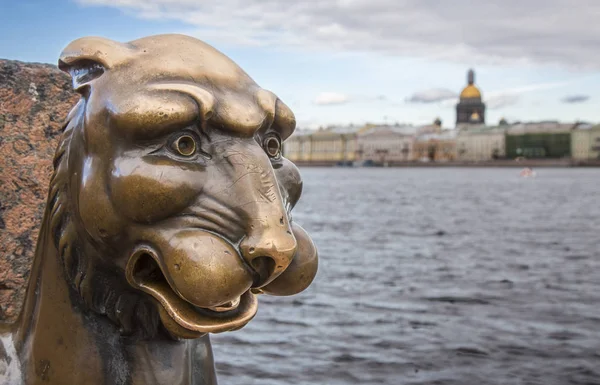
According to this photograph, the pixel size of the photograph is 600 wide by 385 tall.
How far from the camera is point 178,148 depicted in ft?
3.78

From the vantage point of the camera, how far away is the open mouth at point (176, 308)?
1169mm

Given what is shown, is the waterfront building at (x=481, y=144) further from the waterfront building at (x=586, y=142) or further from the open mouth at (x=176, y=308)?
the open mouth at (x=176, y=308)

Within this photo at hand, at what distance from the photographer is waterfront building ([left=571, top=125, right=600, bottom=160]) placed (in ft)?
387

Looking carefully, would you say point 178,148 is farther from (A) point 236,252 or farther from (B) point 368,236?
(B) point 368,236

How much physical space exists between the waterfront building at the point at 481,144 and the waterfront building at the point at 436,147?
3.92 feet

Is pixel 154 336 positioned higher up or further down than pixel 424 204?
higher up

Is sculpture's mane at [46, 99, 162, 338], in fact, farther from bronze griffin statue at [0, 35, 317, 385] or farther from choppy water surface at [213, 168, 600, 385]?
choppy water surface at [213, 168, 600, 385]

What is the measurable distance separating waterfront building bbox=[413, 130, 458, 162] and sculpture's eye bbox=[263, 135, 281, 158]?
128 metres

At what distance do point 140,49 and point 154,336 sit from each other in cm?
48

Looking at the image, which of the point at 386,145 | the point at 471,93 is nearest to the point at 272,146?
the point at 386,145

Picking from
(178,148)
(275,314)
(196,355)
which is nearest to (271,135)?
(178,148)

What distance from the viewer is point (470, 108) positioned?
13950cm

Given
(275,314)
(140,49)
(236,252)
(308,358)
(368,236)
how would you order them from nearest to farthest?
(236,252)
(140,49)
(308,358)
(275,314)
(368,236)

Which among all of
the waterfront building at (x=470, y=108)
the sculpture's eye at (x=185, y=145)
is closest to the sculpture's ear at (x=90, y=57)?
the sculpture's eye at (x=185, y=145)
